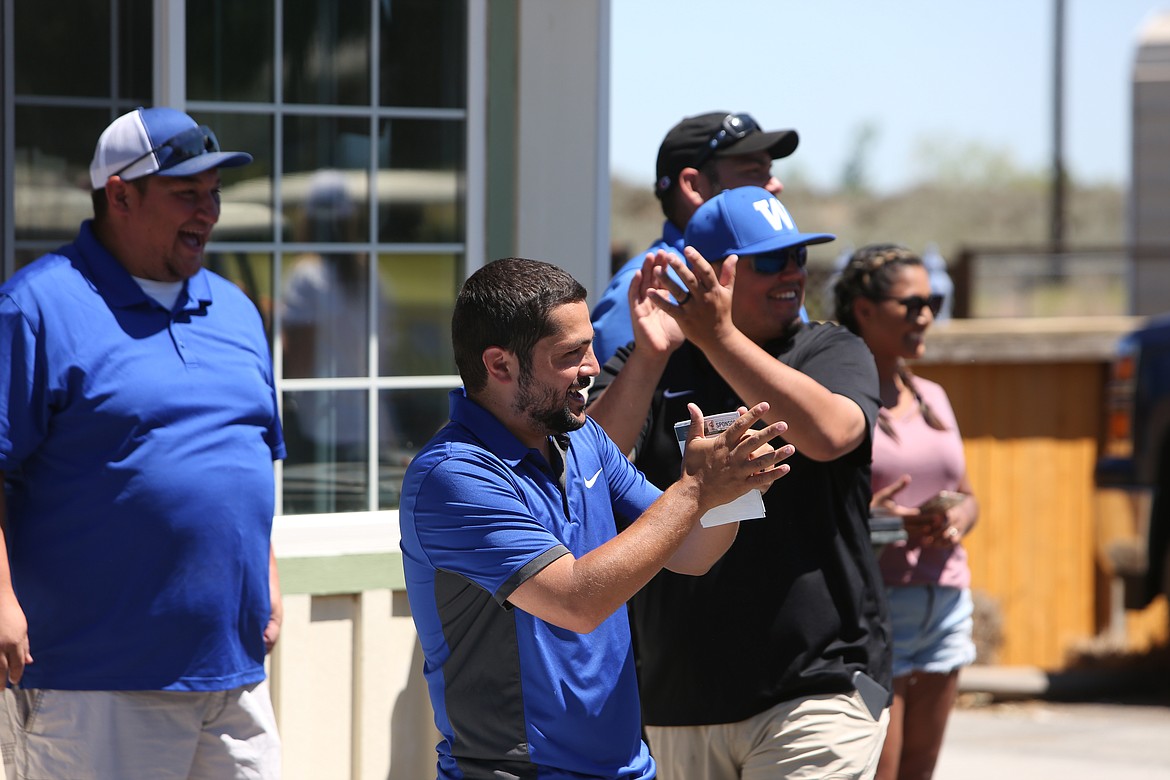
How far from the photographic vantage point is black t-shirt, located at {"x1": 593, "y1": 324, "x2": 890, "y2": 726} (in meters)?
3.29

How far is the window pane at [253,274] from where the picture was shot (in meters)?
4.58

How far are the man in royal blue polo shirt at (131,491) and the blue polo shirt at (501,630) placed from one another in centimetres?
100

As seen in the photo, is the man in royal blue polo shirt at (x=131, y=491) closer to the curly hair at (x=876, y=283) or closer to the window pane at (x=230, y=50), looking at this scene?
the window pane at (x=230, y=50)

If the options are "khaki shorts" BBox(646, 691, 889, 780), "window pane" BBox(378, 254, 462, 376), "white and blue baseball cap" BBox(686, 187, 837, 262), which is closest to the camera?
"khaki shorts" BBox(646, 691, 889, 780)

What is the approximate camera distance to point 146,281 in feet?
11.5

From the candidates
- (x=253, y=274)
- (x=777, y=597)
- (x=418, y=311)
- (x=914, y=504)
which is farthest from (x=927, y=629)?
(x=253, y=274)

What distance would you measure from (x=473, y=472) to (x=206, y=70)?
2466 millimetres

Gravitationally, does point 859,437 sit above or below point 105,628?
above

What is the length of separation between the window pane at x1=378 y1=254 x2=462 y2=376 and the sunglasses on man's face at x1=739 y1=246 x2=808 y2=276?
5.37ft

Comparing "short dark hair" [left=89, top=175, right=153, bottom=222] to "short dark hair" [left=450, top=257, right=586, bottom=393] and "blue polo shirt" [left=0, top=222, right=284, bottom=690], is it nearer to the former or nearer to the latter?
"blue polo shirt" [left=0, top=222, right=284, bottom=690]

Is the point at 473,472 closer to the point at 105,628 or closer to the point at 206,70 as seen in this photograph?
the point at 105,628

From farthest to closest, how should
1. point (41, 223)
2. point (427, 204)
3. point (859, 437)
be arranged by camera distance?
1. point (427, 204)
2. point (41, 223)
3. point (859, 437)

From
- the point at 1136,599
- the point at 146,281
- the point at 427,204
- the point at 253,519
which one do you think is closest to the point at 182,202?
the point at 146,281

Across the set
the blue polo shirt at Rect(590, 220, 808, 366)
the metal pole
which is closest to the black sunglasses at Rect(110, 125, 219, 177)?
the blue polo shirt at Rect(590, 220, 808, 366)
